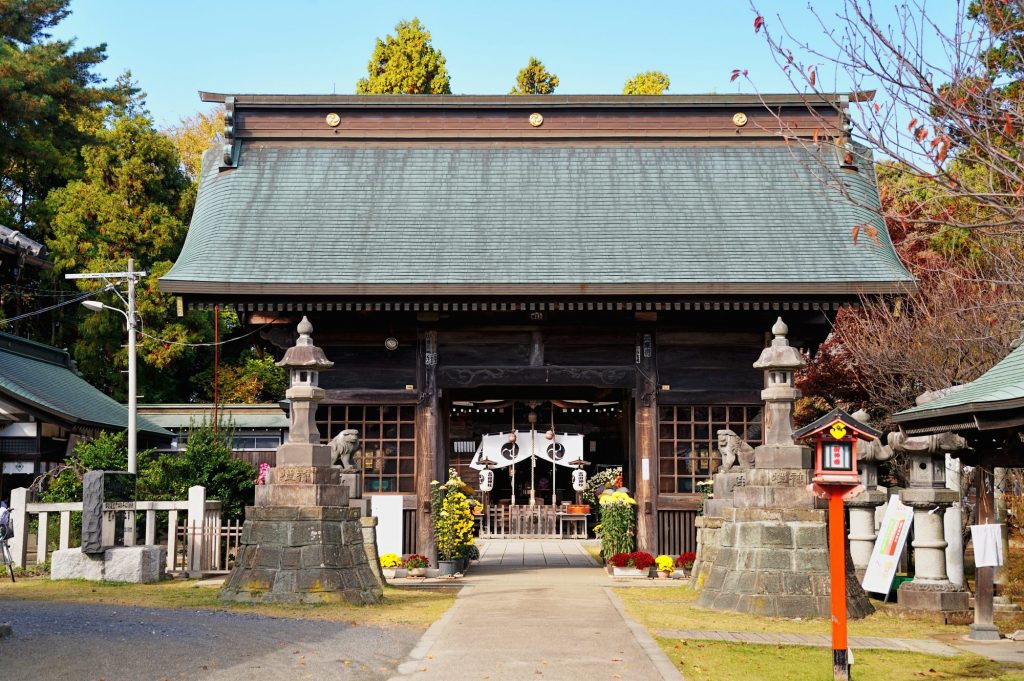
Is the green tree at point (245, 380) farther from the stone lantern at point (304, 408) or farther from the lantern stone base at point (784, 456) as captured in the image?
the lantern stone base at point (784, 456)

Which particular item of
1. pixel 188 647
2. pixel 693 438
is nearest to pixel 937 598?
pixel 693 438

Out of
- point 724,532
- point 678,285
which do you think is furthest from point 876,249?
point 724,532

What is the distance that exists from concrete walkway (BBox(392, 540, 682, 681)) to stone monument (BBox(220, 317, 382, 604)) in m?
1.53

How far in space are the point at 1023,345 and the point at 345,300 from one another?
11035 mm

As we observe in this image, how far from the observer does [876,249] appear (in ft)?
66.9

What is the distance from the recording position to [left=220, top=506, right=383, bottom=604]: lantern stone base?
44.1ft

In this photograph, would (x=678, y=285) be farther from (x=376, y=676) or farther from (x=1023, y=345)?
(x=376, y=676)

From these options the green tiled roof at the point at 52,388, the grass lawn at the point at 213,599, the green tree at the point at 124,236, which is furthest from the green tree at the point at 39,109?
the grass lawn at the point at 213,599

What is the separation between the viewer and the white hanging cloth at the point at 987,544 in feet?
40.3

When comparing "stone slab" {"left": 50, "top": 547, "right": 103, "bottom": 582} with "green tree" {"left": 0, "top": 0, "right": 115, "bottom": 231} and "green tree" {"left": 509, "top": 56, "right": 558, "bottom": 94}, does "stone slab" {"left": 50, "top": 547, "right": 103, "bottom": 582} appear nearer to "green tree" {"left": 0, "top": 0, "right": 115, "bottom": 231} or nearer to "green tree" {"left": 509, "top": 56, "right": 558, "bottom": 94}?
"green tree" {"left": 0, "top": 0, "right": 115, "bottom": 231}

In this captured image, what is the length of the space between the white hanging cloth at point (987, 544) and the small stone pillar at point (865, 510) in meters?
4.35

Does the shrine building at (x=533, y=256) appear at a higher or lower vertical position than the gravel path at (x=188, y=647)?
higher

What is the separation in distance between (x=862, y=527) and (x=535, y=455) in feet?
64.6

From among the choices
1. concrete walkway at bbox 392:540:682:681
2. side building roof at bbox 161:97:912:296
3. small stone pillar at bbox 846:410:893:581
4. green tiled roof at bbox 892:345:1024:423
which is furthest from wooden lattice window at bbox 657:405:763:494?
green tiled roof at bbox 892:345:1024:423
